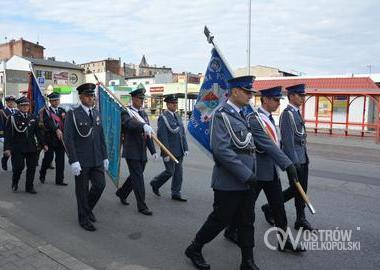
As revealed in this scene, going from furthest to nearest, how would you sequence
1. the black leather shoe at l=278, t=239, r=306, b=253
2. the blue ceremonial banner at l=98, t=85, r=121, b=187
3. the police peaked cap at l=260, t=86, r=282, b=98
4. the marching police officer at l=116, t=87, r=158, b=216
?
the blue ceremonial banner at l=98, t=85, r=121, b=187, the marching police officer at l=116, t=87, r=158, b=216, the police peaked cap at l=260, t=86, r=282, b=98, the black leather shoe at l=278, t=239, r=306, b=253

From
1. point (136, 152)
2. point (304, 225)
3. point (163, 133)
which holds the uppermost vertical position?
point (163, 133)

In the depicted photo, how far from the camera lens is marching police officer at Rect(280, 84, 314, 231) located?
194 inches

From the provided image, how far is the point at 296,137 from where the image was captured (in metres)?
5.12

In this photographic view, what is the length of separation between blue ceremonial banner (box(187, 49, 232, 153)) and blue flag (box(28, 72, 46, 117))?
14.7ft

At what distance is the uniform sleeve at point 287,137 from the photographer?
16.0 feet

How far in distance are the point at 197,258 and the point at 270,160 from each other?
134cm

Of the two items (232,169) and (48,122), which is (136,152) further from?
(48,122)

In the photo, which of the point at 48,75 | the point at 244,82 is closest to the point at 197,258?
the point at 244,82

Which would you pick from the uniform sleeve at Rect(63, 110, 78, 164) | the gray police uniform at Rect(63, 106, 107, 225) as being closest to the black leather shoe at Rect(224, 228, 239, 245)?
the gray police uniform at Rect(63, 106, 107, 225)

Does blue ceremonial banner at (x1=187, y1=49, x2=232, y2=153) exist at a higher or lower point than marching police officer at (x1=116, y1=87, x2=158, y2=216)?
higher

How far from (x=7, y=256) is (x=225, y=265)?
7.47 ft

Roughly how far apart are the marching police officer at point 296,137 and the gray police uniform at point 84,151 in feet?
8.18

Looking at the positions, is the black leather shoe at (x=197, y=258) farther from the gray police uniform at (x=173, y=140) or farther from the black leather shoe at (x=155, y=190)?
the black leather shoe at (x=155, y=190)

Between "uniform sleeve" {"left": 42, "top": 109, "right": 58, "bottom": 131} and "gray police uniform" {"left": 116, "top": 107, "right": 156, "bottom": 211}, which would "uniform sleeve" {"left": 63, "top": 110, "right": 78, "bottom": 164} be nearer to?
"gray police uniform" {"left": 116, "top": 107, "right": 156, "bottom": 211}
